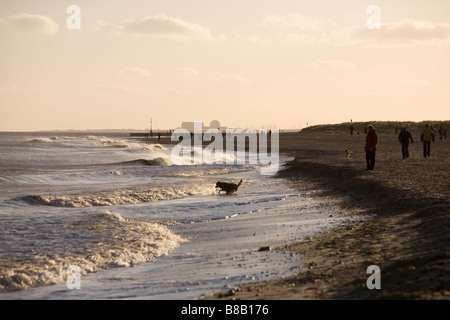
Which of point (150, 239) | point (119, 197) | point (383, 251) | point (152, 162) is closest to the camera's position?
point (383, 251)

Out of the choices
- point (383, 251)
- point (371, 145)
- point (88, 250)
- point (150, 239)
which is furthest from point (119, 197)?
point (383, 251)

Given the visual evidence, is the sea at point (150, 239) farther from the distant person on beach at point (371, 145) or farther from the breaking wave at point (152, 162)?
the breaking wave at point (152, 162)

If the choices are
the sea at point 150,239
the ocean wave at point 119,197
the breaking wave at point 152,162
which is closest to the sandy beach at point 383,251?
the sea at point 150,239

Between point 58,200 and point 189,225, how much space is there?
20.6 feet

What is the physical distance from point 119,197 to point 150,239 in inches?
310

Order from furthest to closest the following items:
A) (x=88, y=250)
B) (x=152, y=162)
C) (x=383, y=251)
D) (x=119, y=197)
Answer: (x=152, y=162) → (x=119, y=197) → (x=88, y=250) → (x=383, y=251)

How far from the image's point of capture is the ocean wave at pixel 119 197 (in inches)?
690

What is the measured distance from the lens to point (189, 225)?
13602 millimetres

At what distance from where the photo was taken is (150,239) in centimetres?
1131

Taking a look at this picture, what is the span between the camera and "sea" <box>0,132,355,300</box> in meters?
7.77

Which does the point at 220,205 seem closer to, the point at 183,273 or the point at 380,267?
the point at 183,273

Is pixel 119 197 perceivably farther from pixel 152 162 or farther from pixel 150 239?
pixel 152 162

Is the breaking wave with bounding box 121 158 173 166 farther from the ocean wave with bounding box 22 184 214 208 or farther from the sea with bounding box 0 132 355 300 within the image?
the sea with bounding box 0 132 355 300
